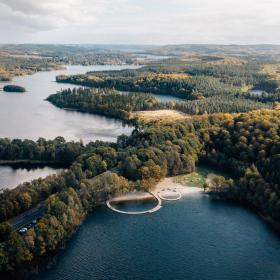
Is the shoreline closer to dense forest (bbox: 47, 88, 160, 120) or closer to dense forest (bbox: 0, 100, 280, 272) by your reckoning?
dense forest (bbox: 0, 100, 280, 272)

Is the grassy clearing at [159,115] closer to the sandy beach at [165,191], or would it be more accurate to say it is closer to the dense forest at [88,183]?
the dense forest at [88,183]

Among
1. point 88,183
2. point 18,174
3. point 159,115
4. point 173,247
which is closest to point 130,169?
point 88,183

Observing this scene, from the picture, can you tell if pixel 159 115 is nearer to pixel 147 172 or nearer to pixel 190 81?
pixel 190 81

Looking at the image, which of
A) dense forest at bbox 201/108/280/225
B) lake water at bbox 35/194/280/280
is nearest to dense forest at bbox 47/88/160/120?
dense forest at bbox 201/108/280/225

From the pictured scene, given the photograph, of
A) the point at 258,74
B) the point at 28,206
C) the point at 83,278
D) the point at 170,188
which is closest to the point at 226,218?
the point at 170,188

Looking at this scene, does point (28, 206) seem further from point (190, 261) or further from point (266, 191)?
point (266, 191)
